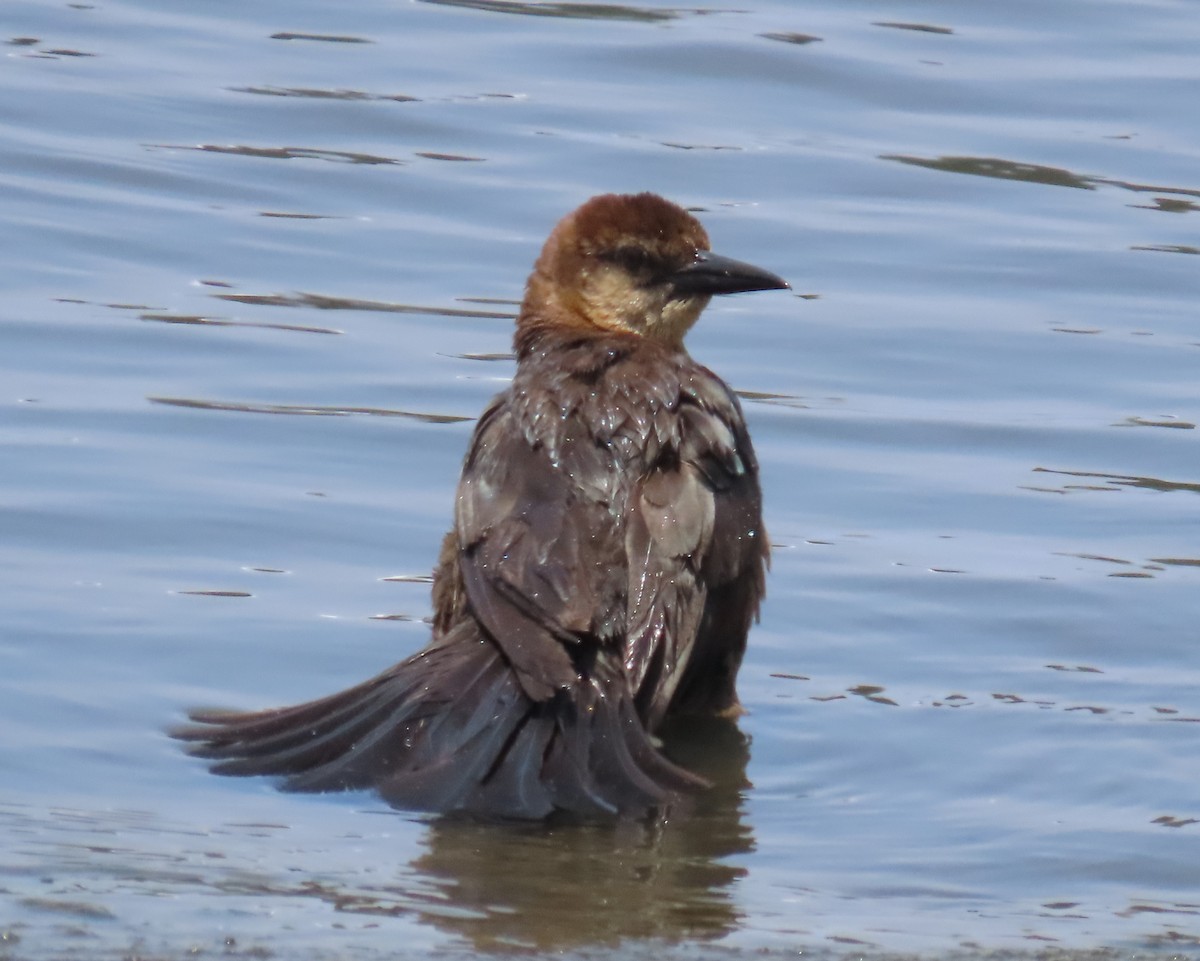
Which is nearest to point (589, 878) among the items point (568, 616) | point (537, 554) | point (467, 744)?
point (467, 744)

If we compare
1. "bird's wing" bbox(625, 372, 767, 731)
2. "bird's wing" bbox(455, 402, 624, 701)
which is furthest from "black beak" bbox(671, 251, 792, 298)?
"bird's wing" bbox(455, 402, 624, 701)

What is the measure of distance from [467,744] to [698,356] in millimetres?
4716

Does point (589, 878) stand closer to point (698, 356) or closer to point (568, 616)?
point (568, 616)

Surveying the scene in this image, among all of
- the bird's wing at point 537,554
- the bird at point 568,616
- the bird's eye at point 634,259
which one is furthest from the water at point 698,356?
the bird's eye at point 634,259

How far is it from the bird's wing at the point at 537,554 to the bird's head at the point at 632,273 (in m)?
0.92

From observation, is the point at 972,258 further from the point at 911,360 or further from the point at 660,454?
the point at 660,454

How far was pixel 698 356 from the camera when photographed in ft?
34.0

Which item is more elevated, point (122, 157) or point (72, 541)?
point (122, 157)

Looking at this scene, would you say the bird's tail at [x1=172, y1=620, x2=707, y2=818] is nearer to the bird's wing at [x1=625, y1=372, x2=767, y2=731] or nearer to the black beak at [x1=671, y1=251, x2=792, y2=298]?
the bird's wing at [x1=625, y1=372, x2=767, y2=731]

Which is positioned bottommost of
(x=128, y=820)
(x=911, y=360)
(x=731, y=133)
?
(x=128, y=820)

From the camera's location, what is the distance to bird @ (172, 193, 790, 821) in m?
5.86

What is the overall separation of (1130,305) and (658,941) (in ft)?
22.2

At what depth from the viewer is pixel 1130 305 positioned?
35.9 feet

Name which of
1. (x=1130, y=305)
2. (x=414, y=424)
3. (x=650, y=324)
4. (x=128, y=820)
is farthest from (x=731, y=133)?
(x=128, y=820)
